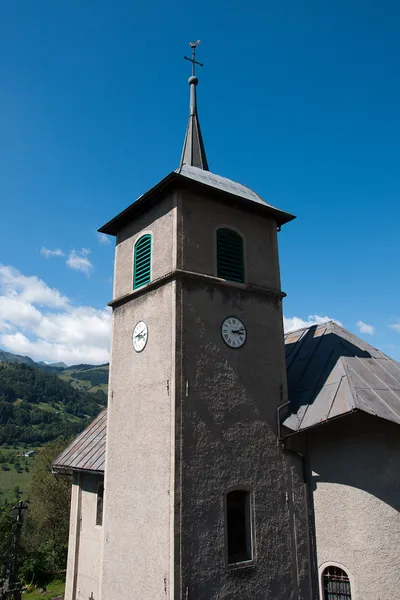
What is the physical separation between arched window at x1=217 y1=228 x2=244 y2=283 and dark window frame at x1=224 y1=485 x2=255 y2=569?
17.5 feet

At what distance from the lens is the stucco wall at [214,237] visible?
39.5 ft

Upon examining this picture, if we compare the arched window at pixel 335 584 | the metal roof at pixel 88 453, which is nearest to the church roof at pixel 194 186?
the metal roof at pixel 88 453

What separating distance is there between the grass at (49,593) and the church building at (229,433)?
62.8ft

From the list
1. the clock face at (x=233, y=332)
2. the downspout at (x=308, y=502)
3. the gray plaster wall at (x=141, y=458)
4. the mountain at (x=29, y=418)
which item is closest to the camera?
the gray plaster wall at (x=141, y=458)

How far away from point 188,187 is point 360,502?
28.9 ft

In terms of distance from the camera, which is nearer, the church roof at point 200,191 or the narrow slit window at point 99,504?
the church roof at point 200,191

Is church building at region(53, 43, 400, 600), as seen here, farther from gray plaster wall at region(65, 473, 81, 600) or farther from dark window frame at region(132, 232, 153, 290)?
gray plaster wall at region(65, 473, 81, 600)

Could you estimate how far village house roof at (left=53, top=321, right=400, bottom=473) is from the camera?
11.2 metres

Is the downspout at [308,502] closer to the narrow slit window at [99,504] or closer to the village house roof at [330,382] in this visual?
the village house roof at [330,382]

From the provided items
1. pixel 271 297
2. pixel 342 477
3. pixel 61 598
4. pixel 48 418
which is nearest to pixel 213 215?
pixel 271 297

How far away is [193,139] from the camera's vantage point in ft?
51.7

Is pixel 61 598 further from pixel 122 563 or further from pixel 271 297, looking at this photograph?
pixel 271 297

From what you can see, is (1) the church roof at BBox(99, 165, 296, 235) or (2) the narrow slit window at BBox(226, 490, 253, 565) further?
(1) the church roof at BBox(99, 165, 296, 235)

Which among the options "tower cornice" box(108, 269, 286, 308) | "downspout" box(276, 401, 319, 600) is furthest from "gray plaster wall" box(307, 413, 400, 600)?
"tower cornice" box(108, 269, 286, 308)
